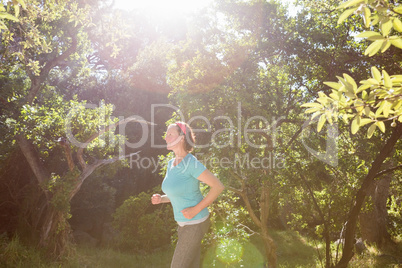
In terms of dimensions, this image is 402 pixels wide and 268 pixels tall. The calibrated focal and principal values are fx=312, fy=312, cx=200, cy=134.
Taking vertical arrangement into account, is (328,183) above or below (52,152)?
below

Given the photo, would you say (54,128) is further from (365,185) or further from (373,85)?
(373,85)

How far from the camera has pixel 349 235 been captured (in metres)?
5.79

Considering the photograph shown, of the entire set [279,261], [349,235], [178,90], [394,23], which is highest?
[178,90]

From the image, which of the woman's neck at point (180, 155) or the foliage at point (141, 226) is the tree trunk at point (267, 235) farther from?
the foliage at point (141, 226)

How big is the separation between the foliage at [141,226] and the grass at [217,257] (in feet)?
1.19

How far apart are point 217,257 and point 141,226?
179 inches

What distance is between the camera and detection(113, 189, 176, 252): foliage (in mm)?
11242

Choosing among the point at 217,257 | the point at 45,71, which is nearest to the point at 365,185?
the point at 217,257

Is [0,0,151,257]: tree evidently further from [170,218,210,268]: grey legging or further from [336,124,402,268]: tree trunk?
[336,124,402,268]: tree trunk

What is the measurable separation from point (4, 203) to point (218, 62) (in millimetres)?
9812

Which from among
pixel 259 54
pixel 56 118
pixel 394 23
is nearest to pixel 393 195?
pixel 259 54

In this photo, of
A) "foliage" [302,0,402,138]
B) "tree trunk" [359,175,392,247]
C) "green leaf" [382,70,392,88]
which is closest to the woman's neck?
"foliage" [302,0,402,138]

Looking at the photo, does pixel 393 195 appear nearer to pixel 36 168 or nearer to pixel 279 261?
pixel 279 261

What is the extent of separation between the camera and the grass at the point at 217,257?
7.33 m
